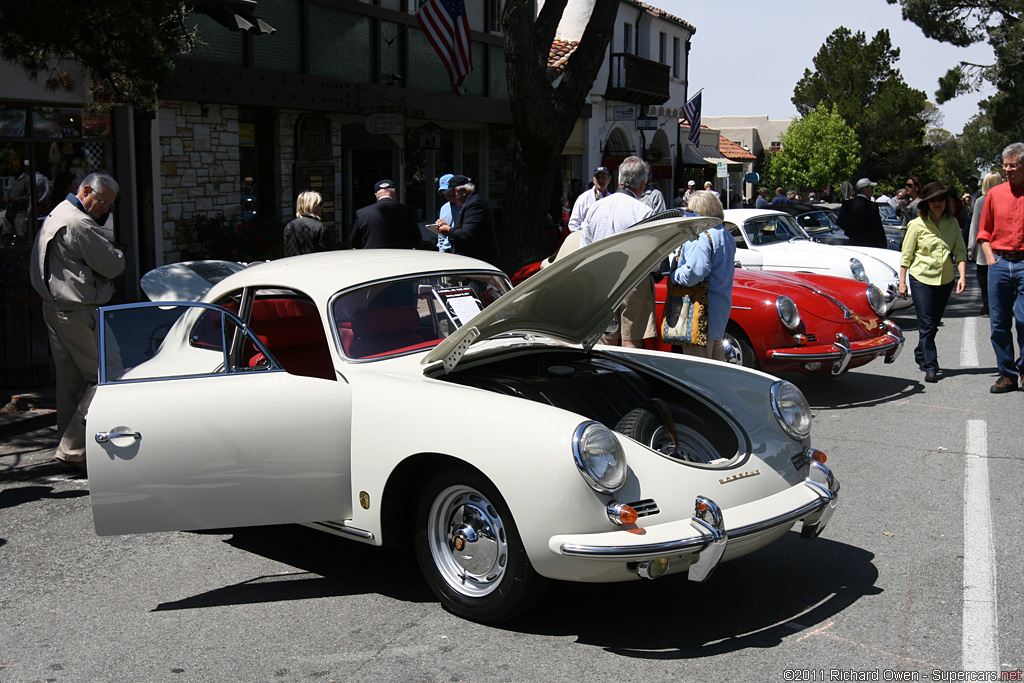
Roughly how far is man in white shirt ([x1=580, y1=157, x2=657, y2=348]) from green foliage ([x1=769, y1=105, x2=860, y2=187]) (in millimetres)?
55450

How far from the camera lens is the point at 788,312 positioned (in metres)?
8.38

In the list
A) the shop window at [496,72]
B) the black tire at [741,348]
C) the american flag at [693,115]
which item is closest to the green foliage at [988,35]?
the american flag at [693,115]

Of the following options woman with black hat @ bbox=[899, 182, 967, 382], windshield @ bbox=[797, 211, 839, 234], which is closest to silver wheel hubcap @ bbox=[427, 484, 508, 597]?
woman with black hat @ bbox=[899, 182, 967, 382]

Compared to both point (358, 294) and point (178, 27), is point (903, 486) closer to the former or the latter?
point (358, 294)

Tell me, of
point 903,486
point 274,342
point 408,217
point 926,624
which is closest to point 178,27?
point 408,217

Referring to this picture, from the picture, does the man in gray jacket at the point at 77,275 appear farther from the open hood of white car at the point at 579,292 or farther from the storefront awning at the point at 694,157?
the storefront awning at the point at 694,157

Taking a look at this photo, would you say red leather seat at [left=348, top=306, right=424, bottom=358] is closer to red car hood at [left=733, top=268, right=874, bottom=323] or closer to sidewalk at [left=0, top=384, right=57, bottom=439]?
sidewalk at [left=0, top=384, right=57, bottom=439]

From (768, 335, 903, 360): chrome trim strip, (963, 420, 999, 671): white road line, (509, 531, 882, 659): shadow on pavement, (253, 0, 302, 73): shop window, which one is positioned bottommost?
(509, 531, 882, 659): shadow on pavement

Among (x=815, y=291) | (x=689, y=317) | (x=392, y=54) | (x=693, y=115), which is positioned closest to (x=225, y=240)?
(x=392, y=54)

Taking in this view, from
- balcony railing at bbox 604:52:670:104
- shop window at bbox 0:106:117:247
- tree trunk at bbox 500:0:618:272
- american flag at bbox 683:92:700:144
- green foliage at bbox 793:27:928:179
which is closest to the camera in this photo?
shop window at bbox 0:106:117:247

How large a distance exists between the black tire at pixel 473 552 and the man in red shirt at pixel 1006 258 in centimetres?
622

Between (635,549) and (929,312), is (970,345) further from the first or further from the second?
(635,549)

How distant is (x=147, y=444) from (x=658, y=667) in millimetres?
2362

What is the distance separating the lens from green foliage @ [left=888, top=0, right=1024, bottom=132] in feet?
106
